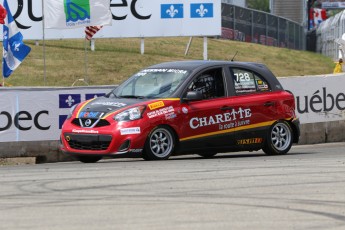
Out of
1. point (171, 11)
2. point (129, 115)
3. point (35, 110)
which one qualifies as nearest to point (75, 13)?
point (171, 11)

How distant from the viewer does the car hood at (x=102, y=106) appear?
14.5m

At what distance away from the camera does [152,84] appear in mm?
15328

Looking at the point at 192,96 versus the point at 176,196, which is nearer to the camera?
the point at 176,196

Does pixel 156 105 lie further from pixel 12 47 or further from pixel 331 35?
pixel 331 35

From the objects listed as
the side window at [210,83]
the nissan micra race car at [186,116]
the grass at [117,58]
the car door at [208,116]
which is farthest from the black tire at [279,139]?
the grass at [117,58]

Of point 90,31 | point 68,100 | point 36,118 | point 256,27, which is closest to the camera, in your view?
point 36,118

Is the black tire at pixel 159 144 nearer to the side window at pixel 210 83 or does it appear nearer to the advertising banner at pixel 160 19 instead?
the side window at pixel 210 83

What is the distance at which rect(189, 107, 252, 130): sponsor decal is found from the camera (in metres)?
15.1

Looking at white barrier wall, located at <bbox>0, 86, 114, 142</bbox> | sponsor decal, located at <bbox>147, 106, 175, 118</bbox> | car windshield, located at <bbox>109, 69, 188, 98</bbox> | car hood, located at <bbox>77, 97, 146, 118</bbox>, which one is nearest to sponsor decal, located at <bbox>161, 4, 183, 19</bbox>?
white barrier wall, located at <bbox>0, 86, 114, 142</bbox>

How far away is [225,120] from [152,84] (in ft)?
4.13

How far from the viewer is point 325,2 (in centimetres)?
12619

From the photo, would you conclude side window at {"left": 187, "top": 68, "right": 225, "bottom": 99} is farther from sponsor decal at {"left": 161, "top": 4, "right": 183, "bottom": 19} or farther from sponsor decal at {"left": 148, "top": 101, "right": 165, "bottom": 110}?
sponsor decal at {"left": 161, "top": 4, "right": 183, "bottom": 19}

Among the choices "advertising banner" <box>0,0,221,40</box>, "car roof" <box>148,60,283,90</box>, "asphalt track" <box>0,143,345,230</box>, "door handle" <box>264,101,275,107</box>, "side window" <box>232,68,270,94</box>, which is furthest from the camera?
"advertising banner" <box>0,0,221,40</box>

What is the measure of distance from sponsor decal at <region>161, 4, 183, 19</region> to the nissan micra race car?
58.6 feet
